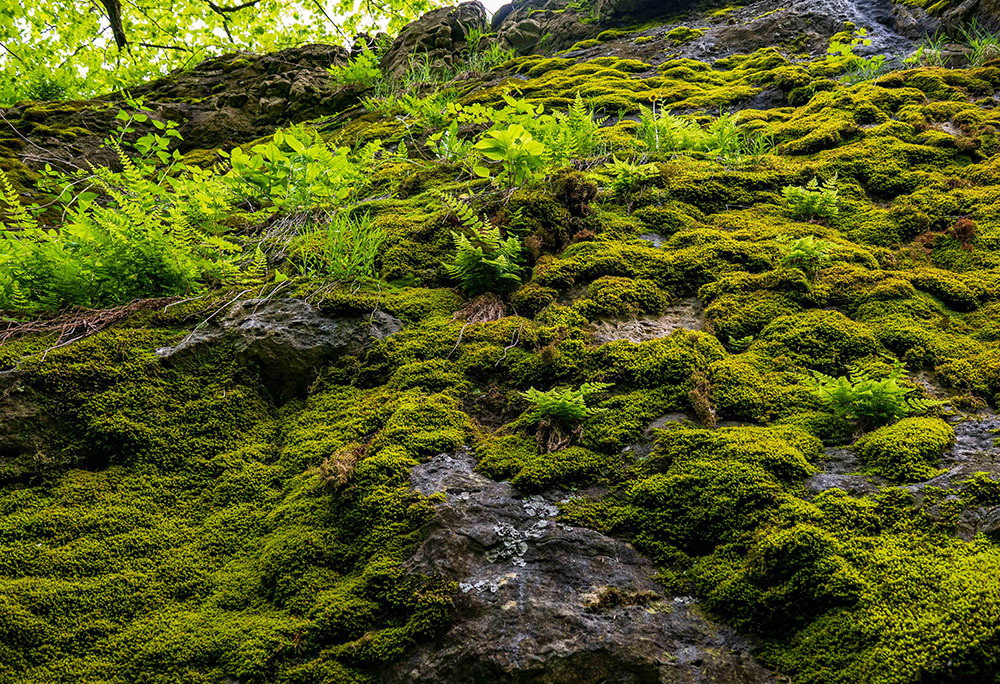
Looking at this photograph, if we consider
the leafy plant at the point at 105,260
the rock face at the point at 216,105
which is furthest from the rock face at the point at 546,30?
the leafy plant at the point at 105,260

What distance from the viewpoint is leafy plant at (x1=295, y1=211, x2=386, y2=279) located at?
4.73 meters

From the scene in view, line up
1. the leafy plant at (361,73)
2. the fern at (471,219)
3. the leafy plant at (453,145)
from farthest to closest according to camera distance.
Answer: the leafy plant at (361,73), the leafy plant at (453,145), the fern at (471,219)

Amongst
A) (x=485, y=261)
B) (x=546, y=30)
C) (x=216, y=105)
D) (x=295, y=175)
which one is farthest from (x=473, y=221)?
(x=546, y=30)

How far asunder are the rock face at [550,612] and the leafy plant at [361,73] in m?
10.1

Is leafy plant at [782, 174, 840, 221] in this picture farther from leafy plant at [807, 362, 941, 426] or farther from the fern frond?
the fern frond

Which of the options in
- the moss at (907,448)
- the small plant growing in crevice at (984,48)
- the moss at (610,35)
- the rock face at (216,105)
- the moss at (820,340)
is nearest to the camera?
the moss at (907,448)

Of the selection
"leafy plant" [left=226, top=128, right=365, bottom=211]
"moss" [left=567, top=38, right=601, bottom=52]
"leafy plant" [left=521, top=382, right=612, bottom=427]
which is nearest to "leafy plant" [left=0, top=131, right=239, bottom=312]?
"leafy plant" [left=226, top=128, right=365, bottom=211]

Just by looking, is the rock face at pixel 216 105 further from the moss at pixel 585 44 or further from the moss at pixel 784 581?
the moss at pixel 784 581

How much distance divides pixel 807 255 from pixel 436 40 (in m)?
10.5

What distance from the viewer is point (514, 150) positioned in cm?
516

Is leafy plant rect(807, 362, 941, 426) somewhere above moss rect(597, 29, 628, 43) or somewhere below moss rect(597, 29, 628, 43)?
below

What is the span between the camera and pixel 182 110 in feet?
33.1

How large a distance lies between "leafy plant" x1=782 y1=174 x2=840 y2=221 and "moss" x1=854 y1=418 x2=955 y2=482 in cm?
301

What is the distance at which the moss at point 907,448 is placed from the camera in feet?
8.86
